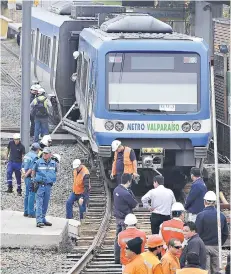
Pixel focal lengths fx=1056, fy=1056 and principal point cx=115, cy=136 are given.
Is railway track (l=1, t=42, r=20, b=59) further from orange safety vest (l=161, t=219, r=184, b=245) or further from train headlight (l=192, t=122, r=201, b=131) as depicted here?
orange safety vest (l=161, t=219, r=184, b=245)

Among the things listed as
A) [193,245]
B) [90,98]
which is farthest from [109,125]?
[193,245]

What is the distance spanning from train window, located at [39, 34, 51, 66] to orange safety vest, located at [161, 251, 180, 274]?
17295mm

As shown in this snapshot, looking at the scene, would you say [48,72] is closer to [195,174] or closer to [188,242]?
[195,174]

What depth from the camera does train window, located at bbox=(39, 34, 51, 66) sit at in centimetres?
2769

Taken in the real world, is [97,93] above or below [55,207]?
above

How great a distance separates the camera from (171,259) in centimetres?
1055

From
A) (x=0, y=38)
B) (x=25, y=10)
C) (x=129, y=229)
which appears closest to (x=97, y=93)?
(x=25, y=10)

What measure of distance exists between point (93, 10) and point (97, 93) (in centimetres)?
798

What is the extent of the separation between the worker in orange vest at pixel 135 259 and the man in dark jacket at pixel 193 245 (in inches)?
39.6

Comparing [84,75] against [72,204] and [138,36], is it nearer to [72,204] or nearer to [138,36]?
[138,36]

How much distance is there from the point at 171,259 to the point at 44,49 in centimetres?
1869

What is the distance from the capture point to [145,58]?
62.2 ft

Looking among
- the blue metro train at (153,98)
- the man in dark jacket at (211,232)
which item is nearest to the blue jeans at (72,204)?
the blue metro train at (153,98)

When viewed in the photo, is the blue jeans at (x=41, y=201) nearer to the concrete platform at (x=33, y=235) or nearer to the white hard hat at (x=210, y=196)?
the concrete platform at (x=33, y=235)
